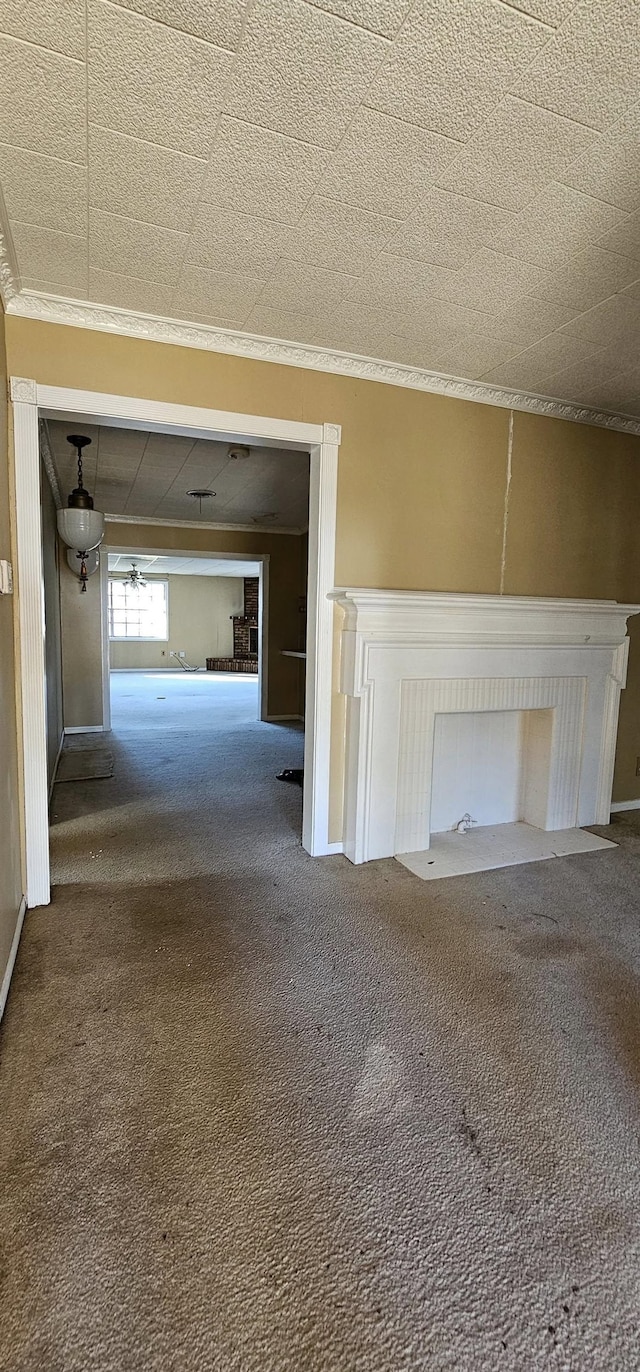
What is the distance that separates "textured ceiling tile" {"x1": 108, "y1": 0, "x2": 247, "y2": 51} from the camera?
3.75 feet

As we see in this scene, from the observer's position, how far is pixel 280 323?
94.1 inches

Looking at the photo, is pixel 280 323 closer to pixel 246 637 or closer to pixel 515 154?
pixel 515 154

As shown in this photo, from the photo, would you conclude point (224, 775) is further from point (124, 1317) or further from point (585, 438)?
point (124, 1317)

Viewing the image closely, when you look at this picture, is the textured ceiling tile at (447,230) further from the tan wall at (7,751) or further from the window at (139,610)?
the window at (139,610)

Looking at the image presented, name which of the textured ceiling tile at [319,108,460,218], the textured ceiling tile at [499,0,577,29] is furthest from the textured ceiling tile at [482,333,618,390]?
the textured ceiling tile at [499,0,577,29]

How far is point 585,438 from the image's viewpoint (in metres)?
3.34

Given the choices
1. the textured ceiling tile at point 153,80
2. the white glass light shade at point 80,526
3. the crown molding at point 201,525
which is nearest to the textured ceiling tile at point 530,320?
the textured ceiling tile at point 153,80

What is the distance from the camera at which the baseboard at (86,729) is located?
6.15m

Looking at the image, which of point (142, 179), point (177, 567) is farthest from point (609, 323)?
point (177, 567)

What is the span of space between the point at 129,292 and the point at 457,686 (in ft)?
7.28

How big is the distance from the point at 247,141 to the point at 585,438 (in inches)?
99.3

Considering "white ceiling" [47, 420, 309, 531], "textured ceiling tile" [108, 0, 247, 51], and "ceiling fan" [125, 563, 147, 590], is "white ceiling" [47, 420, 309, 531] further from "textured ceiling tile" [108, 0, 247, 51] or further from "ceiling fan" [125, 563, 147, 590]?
"ceiling fan" [125, 563, 147, 590]

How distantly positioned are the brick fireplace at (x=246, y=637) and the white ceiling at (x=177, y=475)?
7.96 metres

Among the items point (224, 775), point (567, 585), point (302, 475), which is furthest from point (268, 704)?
point (567, 585)
